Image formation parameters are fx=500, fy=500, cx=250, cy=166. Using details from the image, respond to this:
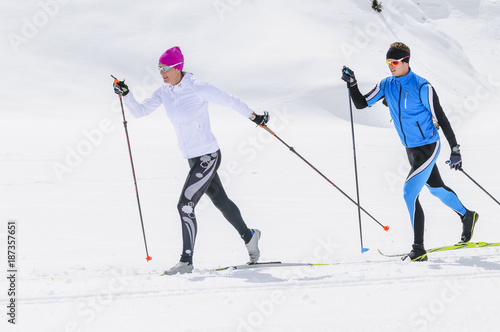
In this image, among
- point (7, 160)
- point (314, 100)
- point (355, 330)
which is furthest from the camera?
point (314, 100)

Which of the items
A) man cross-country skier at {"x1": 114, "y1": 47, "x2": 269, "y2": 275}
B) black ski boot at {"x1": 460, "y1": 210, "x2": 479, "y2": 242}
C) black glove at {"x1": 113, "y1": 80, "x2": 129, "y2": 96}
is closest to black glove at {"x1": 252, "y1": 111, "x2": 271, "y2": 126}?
man cross-country skier at {"x1": 114, "y1": 47, "x2": 269, "y2": 275}

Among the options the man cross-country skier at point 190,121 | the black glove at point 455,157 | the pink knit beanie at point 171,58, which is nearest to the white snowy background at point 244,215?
the man cross-country skier at point 190,121

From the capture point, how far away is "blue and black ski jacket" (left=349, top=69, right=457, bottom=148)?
4.42m

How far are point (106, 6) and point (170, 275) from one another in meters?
39.5

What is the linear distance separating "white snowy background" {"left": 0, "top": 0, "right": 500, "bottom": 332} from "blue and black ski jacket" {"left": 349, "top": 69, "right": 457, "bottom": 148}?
112 centimetres

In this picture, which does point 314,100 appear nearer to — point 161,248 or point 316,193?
point 316,193

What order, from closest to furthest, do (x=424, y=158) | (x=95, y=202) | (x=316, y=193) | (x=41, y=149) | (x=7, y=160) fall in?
(x=424, y=158), (x=95, y=202), (x=316, y=193), (x=7, y=160), (x=41, y=149)

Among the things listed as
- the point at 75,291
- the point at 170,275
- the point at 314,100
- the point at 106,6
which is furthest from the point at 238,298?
the point at 106,6

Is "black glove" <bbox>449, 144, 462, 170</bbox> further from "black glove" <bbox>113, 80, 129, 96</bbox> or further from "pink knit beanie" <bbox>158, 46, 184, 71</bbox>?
"black glove" <bbox>113, 80, 129, 96</bbox>

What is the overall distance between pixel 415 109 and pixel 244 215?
3227 millimetres

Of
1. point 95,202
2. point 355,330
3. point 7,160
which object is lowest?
point 355,330

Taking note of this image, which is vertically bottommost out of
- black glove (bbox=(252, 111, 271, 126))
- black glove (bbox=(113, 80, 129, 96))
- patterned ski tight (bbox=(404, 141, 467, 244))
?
patterned ski tight (bbox=(404, 141, 467, 244))

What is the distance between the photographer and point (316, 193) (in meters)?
8.41

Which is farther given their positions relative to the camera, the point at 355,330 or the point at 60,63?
the point at 60,63
